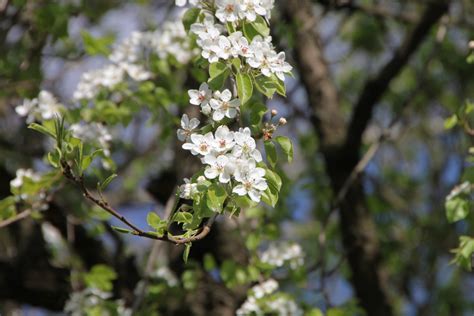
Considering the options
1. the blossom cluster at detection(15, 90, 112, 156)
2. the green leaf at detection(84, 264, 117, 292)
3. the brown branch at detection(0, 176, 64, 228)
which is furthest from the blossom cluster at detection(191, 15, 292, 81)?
the green leaf at detection(84, 264, 117, 292)

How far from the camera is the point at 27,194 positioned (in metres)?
2.50

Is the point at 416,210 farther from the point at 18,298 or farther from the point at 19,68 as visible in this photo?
the point at 19,68

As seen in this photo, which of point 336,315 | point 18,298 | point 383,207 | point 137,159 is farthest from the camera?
point 137,159

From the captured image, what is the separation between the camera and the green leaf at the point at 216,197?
152 cm

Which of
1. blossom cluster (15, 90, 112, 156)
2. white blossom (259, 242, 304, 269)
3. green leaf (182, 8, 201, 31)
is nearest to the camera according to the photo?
green leaf (182, 8, 201, 31)

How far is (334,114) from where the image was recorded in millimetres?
3879

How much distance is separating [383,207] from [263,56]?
8.63 ft

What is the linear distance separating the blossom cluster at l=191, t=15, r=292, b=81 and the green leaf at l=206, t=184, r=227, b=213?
31 centimetres

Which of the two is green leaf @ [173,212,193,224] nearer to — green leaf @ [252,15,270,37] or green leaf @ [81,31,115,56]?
green leaf @ [252,15,270,37]

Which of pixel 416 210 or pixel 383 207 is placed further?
pixel 416 210

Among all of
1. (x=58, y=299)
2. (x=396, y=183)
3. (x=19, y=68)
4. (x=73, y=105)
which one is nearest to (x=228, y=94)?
(x=73, y=105)


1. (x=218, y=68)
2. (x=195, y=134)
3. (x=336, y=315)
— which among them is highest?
(x=218, y=68)

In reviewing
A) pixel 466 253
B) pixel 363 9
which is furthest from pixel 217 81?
pixel 363 9

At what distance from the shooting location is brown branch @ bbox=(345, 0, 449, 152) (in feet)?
11.3
